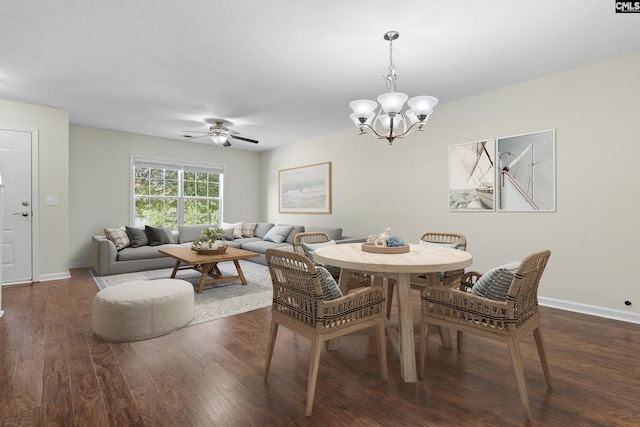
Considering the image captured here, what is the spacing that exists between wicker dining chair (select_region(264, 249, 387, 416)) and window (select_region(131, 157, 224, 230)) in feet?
17.9

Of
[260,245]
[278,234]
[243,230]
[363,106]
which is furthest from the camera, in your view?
[243,230]

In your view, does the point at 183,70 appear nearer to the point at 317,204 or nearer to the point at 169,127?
the point at 169,127

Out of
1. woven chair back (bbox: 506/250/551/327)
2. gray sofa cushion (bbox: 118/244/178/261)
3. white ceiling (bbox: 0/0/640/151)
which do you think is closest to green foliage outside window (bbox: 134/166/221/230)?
gray sofa cushion (bbox: 118/244/178/261)

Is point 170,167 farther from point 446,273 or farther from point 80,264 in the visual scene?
point 446,273

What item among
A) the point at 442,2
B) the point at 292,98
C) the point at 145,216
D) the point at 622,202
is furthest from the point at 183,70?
the point at 622,202

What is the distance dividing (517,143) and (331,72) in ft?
→ 7.50

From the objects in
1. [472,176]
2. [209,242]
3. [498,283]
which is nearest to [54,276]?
[209,242]

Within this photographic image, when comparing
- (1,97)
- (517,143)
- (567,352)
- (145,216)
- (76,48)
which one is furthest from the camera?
(145,216)

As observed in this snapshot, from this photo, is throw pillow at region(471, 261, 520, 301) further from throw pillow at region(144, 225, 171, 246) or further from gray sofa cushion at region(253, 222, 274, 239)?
throw pillow at region(144, 225, 171, 246)

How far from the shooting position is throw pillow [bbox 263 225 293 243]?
610 centimetres

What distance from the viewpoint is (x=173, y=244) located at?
19.1 ft

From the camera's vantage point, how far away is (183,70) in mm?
→ 3303

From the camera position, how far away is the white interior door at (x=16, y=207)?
420cm

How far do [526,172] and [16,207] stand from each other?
6557mm
